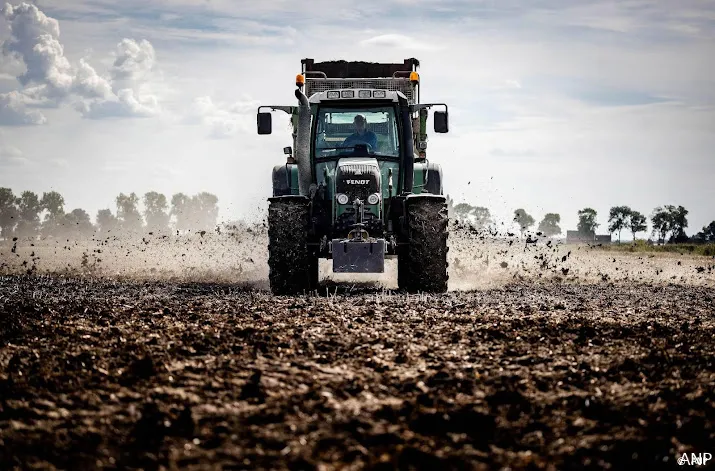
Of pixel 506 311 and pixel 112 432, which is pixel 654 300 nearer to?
pixel 506 311

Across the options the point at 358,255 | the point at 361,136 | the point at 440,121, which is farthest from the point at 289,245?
the point at 440,121

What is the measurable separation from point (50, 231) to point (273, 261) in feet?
363

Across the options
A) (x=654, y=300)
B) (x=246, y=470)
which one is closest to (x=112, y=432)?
(x=246, y=470)

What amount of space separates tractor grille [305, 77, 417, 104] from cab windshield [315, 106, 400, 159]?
61.9 inches

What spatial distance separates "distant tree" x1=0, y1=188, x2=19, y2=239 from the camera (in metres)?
107

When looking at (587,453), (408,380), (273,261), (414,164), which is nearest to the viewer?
(587,453)

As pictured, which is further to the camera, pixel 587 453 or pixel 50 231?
pixel 50 231

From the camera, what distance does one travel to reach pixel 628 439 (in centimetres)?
445

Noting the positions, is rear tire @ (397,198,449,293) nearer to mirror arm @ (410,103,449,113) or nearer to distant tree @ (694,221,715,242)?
mirror arm @ (410,103,449,113)

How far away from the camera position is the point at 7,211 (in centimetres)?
10850

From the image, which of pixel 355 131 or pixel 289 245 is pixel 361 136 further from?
pixel 289 245

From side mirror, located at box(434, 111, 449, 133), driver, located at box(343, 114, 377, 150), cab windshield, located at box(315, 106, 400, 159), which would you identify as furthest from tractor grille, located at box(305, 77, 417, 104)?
driver, located at box(343, 114, 377, 150)

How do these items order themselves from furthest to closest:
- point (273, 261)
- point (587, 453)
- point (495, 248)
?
point (495, 248) < point (273, 261) < point (587, 453)

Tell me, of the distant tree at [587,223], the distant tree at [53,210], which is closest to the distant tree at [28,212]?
the distant tree at [53,210]
